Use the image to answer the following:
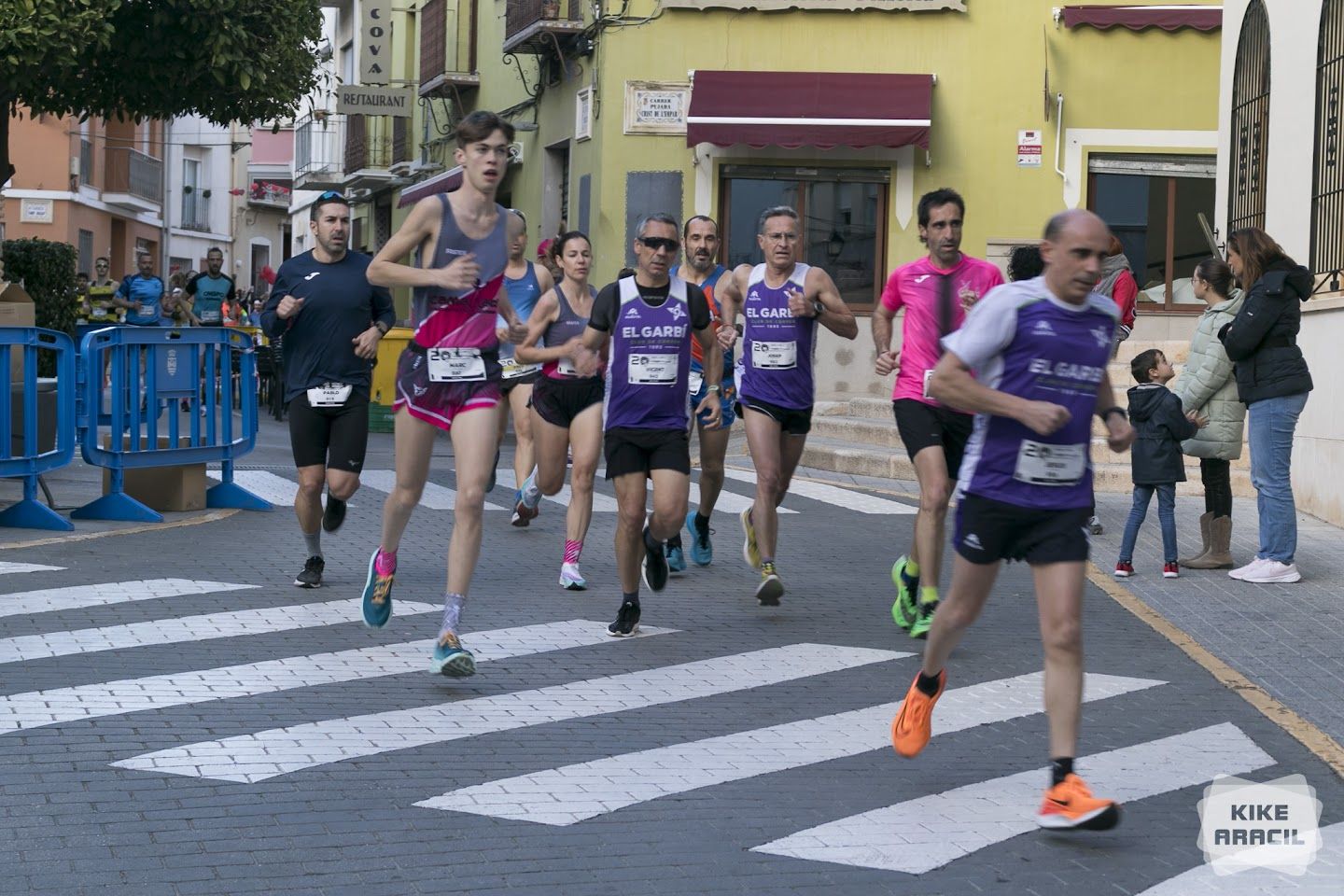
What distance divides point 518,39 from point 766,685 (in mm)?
18741

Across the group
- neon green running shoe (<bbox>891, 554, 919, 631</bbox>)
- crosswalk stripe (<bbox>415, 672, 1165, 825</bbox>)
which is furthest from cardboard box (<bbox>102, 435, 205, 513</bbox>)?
crosswalk stripe (<bbox>415, 672, 1165, 825</bbox>)

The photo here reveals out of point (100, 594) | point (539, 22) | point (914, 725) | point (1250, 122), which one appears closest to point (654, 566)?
point (100, 594)

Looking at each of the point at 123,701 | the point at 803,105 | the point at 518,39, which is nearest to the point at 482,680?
the point at 123,701

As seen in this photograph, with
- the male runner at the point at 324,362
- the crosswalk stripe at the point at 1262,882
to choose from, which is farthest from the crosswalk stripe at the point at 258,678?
the crosswalk stripe at the point at 1262,882

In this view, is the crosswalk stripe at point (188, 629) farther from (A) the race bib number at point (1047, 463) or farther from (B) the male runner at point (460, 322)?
(A) the race bib number at point (1047, 463)

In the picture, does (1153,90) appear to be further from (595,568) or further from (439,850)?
(439,850)

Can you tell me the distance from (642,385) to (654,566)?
101 cm

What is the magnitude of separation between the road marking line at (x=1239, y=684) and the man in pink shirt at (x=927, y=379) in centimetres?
124

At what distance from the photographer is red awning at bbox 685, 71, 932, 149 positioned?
2195cm

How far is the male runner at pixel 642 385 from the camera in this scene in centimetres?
873

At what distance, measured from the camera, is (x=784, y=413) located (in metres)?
9.67

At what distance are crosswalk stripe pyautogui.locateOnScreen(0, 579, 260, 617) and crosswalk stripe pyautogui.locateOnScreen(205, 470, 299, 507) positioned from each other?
3.79 m

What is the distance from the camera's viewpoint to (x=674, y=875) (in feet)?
16.7

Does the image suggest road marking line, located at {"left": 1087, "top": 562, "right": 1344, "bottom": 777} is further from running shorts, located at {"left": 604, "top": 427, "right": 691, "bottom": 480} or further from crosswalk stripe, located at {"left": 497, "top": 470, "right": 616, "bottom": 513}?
crosswalk stripe, located at {"left": 497, "top": 470, "right": 616, "bottom": 513}
